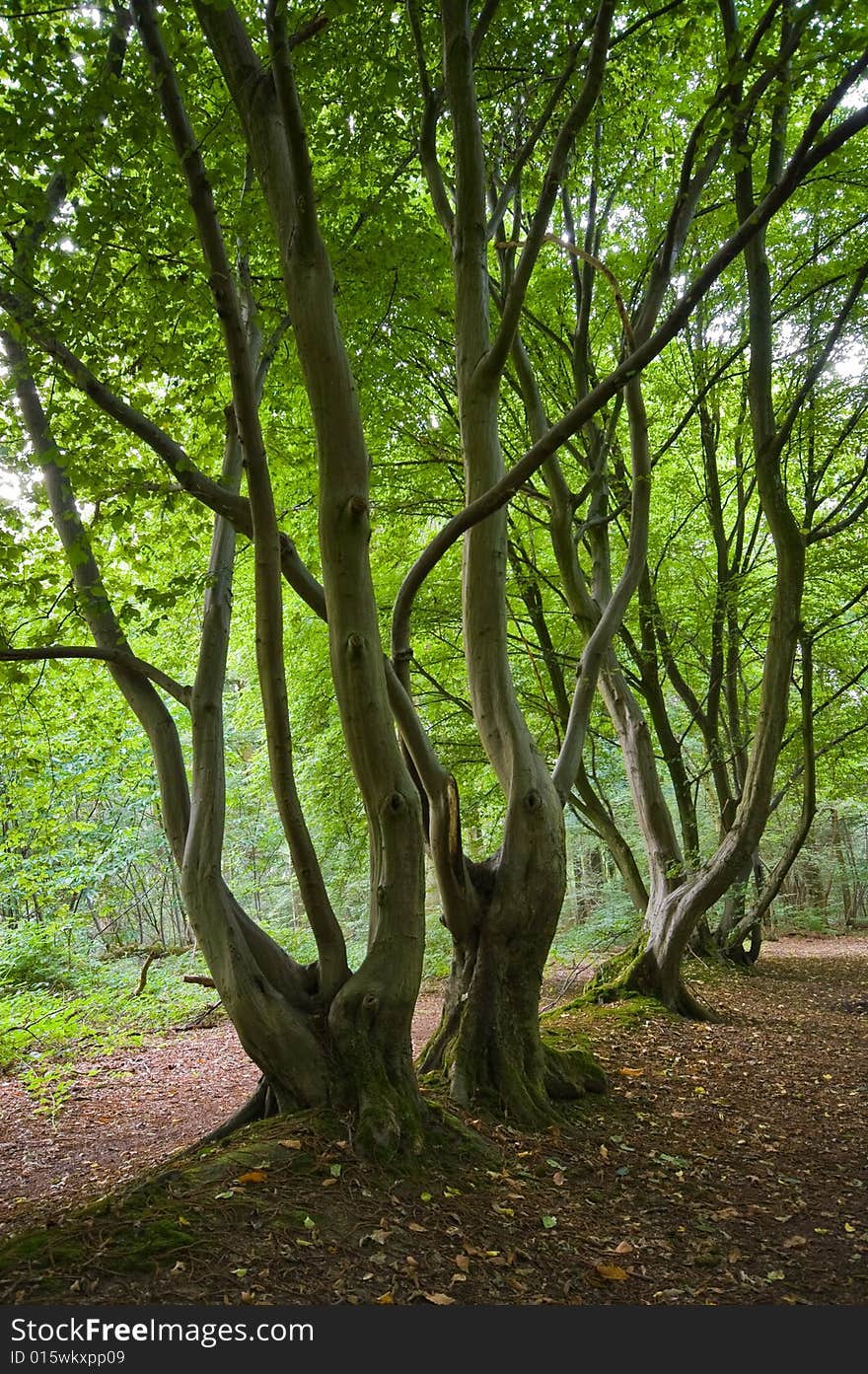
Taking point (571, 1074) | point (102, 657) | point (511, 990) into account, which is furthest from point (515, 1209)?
point (102, 657)

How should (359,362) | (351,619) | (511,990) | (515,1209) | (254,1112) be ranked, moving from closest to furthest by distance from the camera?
(515,1209) → (351,619) → (254,1112) → (511,990) → (359,362)

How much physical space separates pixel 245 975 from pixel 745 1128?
312 cm

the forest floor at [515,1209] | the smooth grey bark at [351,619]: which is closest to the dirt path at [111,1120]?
the forest floor at [515,1209]

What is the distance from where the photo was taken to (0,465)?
16.3ft

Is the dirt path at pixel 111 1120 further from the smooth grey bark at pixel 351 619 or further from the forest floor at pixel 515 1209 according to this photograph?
the smooth grey bark at pixel 351 619

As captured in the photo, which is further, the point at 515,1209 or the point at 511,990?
the point at 511,990

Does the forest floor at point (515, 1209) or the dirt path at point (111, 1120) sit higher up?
the forest floor at point (515, 1209)

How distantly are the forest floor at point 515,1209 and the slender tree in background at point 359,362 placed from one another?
1.24ft

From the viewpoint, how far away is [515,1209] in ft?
11.6

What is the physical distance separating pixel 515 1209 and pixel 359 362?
6.19 m

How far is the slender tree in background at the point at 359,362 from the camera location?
3.83 metres

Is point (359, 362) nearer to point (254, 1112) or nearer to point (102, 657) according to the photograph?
point (102, 657)

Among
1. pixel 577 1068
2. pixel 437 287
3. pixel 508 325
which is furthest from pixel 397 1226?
pixel 437 287

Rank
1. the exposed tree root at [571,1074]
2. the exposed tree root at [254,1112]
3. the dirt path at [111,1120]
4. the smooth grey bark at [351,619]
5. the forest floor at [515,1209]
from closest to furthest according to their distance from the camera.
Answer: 1. the forest floor at [515,1209]
2. the smooth grey bark at [351,619]
3. the exposed tree root at [254,1112]
4. the exposed tree root at [571,1074]
5. the dirt path at [111,1120]
